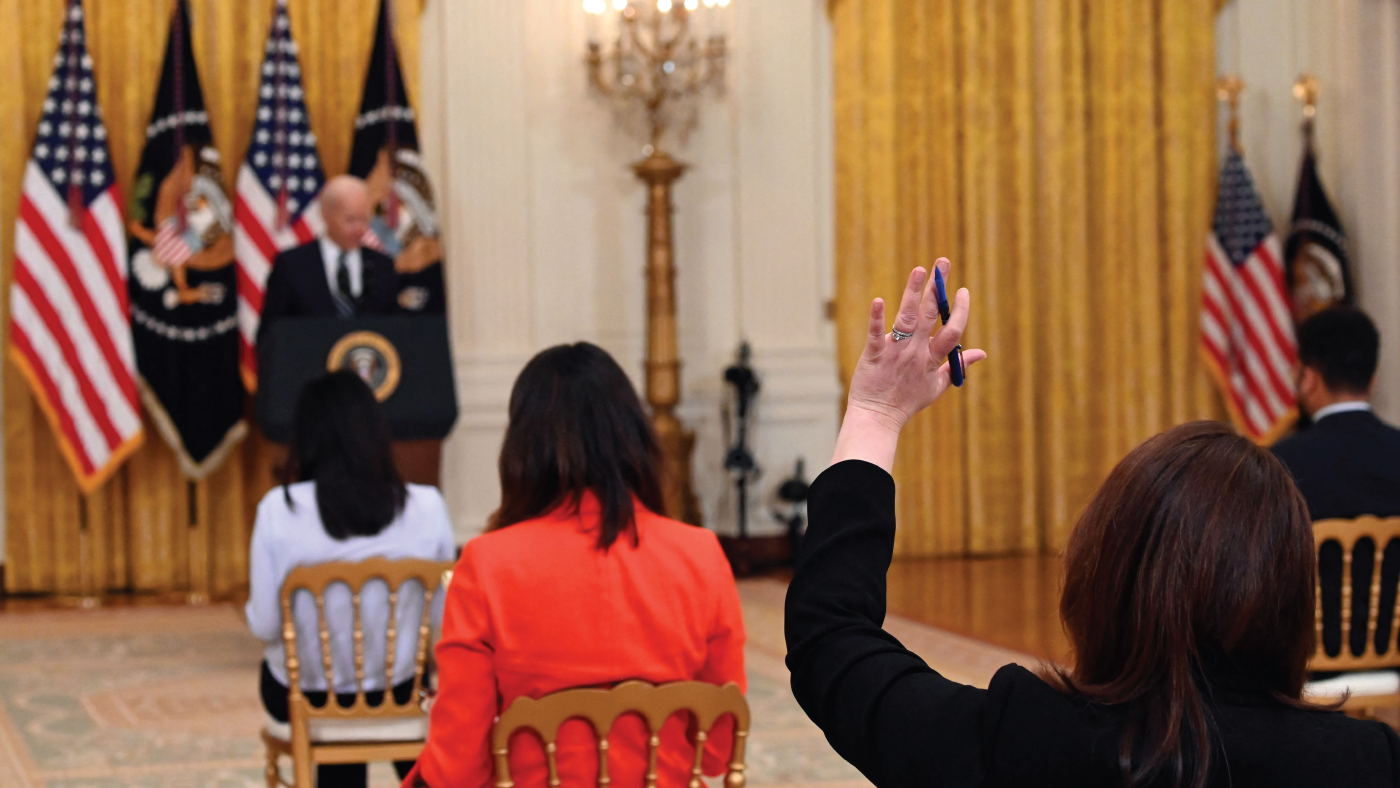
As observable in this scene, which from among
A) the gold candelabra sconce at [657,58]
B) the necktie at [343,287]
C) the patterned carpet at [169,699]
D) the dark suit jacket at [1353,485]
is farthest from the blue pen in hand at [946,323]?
the gold candelabra sconce at [657,58]

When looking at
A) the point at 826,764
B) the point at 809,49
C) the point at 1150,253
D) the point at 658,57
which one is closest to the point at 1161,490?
the point at 826,764

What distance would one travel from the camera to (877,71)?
27.3 ft

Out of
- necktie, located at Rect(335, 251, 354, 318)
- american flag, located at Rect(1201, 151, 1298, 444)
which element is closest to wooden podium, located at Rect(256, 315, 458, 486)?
necktie, located at Rect(335, 251, 354, 318)

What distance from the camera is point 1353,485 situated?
11.8 feet

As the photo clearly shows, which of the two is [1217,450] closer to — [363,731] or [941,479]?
[363,731]

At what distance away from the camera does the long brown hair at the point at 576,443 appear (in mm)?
2209

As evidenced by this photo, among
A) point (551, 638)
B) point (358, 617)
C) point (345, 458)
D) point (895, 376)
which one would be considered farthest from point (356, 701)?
point (895, 376)

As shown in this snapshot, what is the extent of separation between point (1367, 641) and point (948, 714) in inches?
109

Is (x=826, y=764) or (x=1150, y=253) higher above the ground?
(x=1150, y=253)

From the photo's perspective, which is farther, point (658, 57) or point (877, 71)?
point (877, 71)

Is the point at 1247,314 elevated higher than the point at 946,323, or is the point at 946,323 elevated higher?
the point at 946,323

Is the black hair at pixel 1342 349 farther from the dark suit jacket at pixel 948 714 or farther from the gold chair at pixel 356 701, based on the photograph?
the dark suit jacket at pixel 948 714

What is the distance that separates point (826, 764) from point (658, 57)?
14.7ft

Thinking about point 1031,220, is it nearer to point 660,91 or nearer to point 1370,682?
point 660,91
